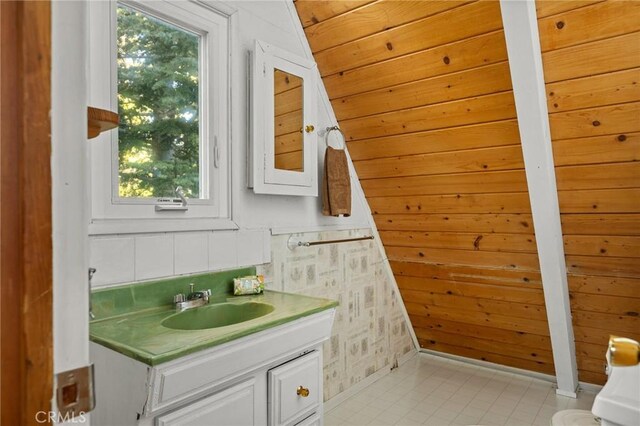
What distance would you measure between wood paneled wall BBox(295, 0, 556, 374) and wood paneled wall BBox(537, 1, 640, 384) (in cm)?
9

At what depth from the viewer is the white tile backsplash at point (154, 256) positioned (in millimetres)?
1624

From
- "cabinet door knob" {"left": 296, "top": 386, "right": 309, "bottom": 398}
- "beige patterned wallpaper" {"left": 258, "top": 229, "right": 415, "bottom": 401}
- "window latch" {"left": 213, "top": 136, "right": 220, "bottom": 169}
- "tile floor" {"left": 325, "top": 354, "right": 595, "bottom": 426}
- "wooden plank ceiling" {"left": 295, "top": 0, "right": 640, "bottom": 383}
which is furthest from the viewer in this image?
"tile floor" {"left": 325, "top": 354, "right": 595, "bottom": 426}

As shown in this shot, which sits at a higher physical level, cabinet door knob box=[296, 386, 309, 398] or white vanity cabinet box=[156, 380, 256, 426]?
white vanity cabinet box=[156, 380, 256, 426]

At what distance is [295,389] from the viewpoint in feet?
5.24

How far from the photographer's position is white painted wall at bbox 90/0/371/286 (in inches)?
62.2

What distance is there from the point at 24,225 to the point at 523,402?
9.96 ft

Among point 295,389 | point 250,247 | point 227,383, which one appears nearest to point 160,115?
point 250,247

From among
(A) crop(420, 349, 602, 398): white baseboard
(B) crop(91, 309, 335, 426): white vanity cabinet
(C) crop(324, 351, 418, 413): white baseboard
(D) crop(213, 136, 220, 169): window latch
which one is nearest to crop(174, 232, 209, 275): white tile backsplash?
(D) crop(213, 136, 220, 169): window latch

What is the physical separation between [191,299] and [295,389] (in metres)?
0.55

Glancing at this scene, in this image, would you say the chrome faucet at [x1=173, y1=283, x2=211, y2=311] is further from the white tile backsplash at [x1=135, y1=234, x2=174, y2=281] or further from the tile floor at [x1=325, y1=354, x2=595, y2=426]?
the tile floor at [x1=325, y1=354, x2=595, y2=426]

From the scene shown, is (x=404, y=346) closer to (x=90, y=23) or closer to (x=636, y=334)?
(x=636, y=334)

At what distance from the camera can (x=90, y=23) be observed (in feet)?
4.98

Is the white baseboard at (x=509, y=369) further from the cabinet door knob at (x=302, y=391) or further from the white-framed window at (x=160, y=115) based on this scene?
the white-framed window at (x=160, y=115)

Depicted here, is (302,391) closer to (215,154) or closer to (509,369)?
(215,154)
